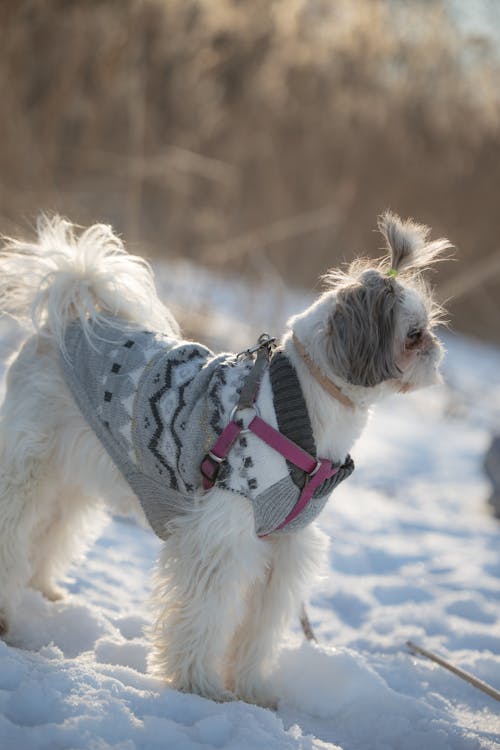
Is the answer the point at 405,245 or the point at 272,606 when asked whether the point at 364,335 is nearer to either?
the point at 405,245

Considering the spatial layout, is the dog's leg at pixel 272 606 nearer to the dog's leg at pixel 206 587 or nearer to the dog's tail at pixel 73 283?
the dog's leg at pixel 206 587

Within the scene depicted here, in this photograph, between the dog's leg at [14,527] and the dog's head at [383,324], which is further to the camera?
the dog's leg at [14,527]

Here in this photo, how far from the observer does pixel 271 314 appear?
7957 mm

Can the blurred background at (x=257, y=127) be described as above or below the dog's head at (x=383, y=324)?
above

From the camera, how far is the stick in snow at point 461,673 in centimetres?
288

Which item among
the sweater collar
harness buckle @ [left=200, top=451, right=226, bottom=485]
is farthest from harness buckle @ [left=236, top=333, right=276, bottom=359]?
harness buckle @ [left=200, top=451, right=226, bottom=485]

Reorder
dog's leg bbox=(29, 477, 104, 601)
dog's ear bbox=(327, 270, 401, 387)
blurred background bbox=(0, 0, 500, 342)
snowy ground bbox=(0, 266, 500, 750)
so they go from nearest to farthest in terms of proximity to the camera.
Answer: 1. snowy ground bbox=(0, 266, 500, 750)
2. dog's ear bbox=(327, 270, 401, 387)
3. dog's leg bbox=(29, 477, 104, 601)
4. blurred background bbox=(0, 0, 500, 342)

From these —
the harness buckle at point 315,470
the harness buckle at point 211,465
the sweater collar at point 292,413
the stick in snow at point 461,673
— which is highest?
the sweater collar at point 292,413

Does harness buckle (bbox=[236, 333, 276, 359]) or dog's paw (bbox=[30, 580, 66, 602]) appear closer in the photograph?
harness buckle (bbox=[236, 333, 276, 359])

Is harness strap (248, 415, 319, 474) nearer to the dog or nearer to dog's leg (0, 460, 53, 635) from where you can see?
the dog

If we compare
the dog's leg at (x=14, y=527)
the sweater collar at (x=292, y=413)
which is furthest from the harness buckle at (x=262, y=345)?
the dog's leg at (x=14, y=527)

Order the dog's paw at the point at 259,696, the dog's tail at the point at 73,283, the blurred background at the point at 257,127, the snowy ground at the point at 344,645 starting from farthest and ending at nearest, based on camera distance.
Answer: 1. the blurred background at the point at 257,127
2. the dog's tail at the point at 73,283
3. the dog's paw at the point at 259,696
4. the snowy ground at the point at 344,645

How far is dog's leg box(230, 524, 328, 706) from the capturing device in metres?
2.85

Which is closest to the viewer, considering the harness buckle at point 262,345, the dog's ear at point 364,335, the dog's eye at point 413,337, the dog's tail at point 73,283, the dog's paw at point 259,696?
the dog's ear at point 364,335
